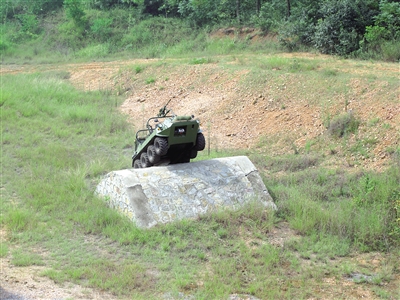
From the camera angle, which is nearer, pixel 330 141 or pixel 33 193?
pixel 33 193

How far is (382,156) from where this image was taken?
1058cm

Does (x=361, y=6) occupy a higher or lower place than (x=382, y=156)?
higher

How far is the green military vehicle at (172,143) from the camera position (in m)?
8.73

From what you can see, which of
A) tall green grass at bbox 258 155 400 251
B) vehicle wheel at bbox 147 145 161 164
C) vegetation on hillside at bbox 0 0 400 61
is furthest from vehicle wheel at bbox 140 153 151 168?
vegetation on hillside at bbox 0 0 400 61

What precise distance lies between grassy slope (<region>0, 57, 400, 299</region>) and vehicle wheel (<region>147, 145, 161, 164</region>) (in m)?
1.19

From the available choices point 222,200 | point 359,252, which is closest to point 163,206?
point 222,200

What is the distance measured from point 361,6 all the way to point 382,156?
366 inches

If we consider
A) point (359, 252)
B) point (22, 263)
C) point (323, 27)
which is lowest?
point (359, 252)

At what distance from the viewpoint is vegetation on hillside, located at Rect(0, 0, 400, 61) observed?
1750 cm

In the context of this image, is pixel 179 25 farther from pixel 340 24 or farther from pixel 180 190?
pixel 180 190

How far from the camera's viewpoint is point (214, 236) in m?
8.09

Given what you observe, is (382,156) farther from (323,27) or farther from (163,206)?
(323,27)

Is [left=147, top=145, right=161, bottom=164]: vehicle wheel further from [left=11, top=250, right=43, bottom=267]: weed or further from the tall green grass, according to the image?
[left=11, top=250, right=43, bottom=267]: weed

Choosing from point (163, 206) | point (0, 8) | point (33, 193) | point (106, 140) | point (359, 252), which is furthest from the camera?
point (0, 8)
